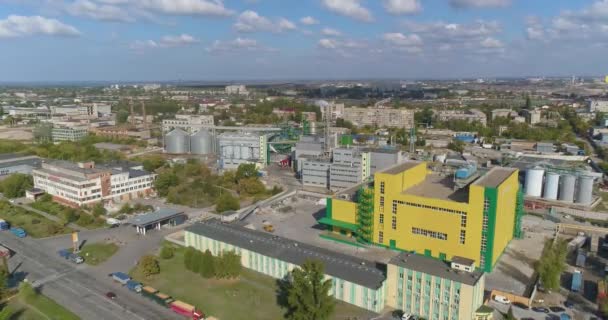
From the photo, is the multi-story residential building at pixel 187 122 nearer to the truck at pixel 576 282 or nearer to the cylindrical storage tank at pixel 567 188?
the cylindrical storage tank at pixel 567 188

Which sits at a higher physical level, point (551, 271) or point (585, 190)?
point (585, 190)

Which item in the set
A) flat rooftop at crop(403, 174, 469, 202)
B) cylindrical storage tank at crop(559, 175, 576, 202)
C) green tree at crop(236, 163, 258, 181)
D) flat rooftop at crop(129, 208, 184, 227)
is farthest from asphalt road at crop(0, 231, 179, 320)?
cylindrical storage tank at crop(559, 175, 576, 202)

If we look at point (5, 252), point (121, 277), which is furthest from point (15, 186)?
point (121, 277)

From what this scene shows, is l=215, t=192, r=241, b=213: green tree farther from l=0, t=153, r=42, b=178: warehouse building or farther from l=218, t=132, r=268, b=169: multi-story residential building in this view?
l=0, t=153, r=42, b=178: warehouse building

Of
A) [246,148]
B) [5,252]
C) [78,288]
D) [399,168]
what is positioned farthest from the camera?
[246,148]

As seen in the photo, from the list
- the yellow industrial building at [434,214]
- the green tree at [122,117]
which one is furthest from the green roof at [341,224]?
the green tree at [122,117]

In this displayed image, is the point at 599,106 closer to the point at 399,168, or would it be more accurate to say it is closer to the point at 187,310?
the point at 399,168

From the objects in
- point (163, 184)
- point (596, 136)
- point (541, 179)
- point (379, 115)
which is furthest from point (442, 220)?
point (379, 115)

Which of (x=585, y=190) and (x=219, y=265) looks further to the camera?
(x=585, y=190)
